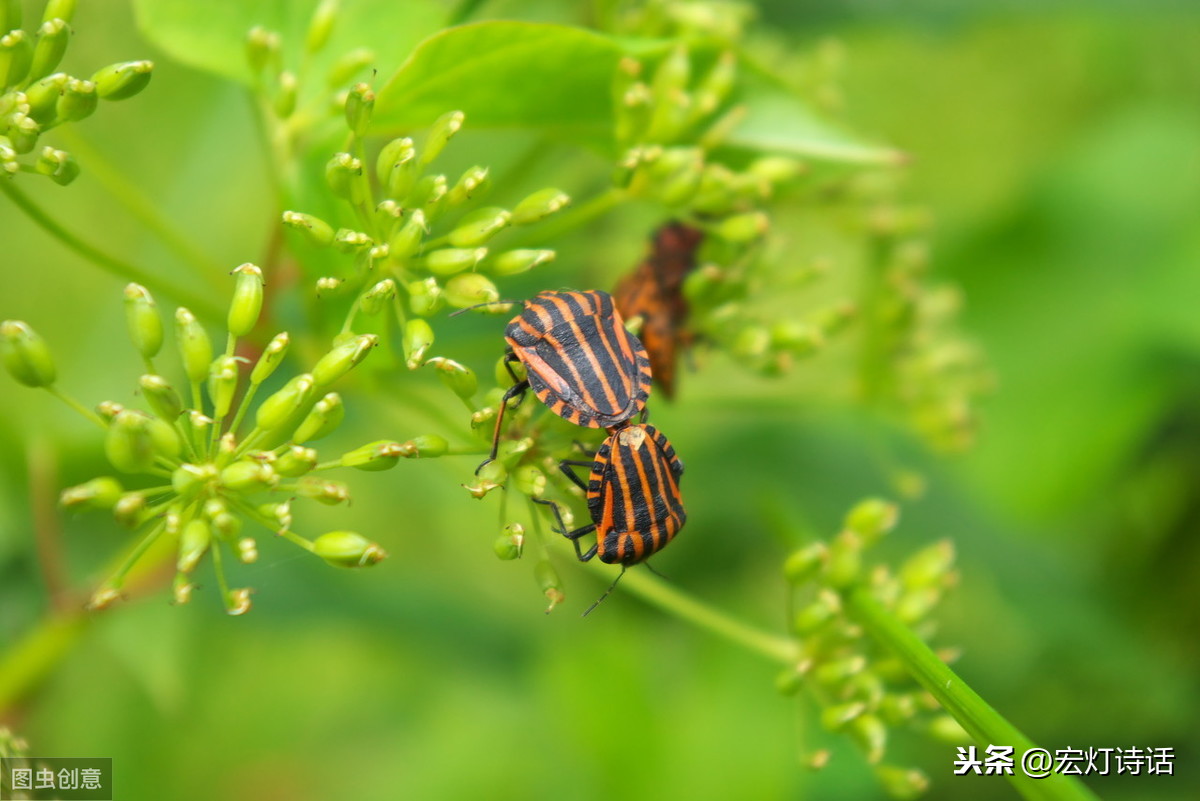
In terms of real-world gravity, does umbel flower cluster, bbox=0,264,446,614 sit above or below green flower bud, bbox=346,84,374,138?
below

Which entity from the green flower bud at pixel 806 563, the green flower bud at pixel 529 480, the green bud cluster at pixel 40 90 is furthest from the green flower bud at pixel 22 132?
the green flower bud at pixel 806 563

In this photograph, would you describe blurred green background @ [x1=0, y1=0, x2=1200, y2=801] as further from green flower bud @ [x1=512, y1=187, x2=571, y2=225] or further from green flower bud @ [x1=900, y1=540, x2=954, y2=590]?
green flower bud @ [x1=512, y1=187, x2=571, y2=225]

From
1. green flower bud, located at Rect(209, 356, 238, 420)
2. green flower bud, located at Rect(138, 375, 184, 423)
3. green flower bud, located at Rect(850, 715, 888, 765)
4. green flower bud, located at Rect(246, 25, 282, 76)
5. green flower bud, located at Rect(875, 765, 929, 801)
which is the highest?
green flower bud, located at Rect(246, 25, 282, 76)

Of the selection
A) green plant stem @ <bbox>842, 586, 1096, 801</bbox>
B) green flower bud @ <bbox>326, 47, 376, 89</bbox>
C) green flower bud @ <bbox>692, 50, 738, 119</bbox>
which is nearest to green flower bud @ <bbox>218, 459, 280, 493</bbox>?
green flower bud @ <bbox>326, 47, 376, 89</bbox>

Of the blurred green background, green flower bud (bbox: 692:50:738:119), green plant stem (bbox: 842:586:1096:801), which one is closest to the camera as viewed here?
green plant stem (bbox: 842:586:1096:801)

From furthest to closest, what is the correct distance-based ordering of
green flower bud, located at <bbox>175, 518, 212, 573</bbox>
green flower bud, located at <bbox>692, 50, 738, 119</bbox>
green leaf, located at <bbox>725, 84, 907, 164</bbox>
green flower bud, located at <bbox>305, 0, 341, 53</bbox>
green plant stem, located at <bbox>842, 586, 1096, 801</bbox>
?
green leaf, located at <bbox>725, 84, 907, 164</bbox> < green flower bud, located at <bbox>692, 50, 738, 119</bbox> < green flower bud, located at <bbox>305, 0, 341, 53</bbox> < green flower bud, located at <bbox>175, 518, 212, 573</bbox> < green plant stem, located at <bbox>842, 586, 1096, 801</bbox>

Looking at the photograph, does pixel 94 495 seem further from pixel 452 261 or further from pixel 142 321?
pixel 452 261

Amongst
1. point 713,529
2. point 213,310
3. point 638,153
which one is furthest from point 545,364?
point 713,529
